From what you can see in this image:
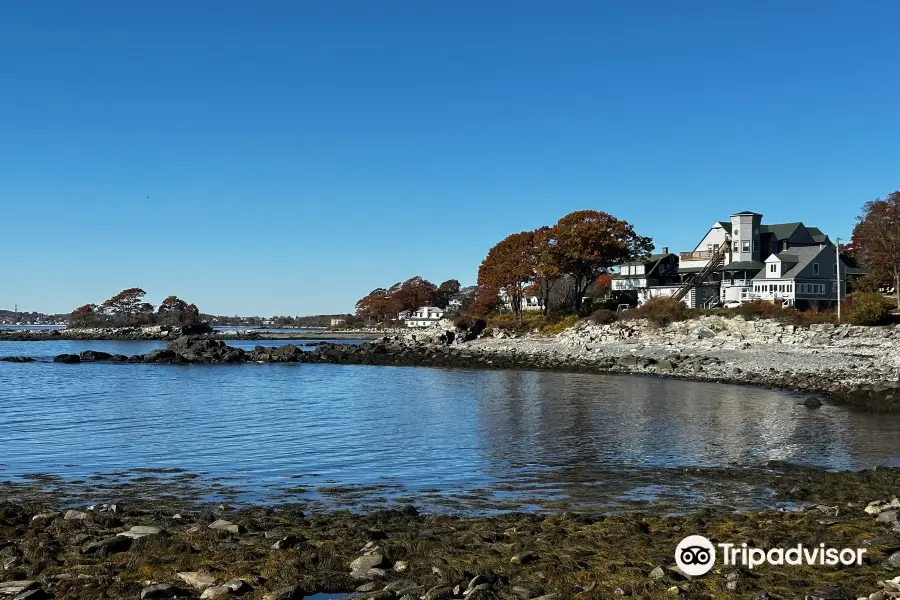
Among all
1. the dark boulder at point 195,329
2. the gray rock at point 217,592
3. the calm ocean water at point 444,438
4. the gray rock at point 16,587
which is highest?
the dark boulder at point 195,329

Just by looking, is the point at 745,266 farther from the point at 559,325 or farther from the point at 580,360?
the point at 580,360

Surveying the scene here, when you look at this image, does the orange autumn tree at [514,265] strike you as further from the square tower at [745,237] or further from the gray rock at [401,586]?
the gray rock at [401,586]

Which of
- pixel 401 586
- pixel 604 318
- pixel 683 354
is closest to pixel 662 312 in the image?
pixel 604 318

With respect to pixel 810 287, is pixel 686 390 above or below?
below

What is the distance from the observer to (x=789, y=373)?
42312 mm

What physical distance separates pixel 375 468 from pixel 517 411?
1473 centimetres

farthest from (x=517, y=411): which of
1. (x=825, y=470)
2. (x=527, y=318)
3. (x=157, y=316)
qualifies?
(x=157, y=316)

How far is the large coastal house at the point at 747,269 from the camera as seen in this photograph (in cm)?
7306

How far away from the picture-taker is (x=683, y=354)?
55.7 meters

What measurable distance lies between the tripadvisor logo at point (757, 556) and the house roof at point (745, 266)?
7236cm

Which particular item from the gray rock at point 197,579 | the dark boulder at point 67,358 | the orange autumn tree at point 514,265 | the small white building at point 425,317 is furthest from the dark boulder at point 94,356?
the small white building at point 425,317

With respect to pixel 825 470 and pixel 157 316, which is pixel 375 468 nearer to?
pixel 825 470

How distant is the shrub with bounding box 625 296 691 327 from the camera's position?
66506 millimetres

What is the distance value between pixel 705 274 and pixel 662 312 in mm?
16514
